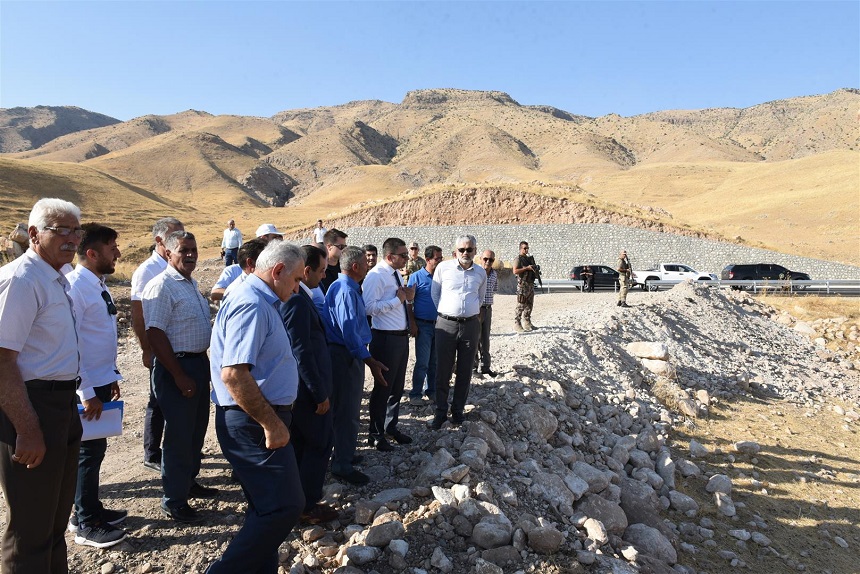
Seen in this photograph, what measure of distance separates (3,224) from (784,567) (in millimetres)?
43318

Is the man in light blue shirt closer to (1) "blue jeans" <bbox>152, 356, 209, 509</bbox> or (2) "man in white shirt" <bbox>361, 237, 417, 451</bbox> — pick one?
(1) "blue jeans" <bbox>152, 356, 209, 509</bbox>

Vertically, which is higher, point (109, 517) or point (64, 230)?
point (64, 230)

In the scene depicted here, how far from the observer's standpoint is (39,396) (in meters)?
2.59

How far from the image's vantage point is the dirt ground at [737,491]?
3479 millimetres

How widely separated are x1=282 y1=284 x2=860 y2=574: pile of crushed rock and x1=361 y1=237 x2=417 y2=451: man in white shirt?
0.29 meters

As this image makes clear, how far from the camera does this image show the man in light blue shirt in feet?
8.57

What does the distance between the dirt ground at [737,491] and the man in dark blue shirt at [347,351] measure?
38 centimetres

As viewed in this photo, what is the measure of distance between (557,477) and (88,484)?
358cm

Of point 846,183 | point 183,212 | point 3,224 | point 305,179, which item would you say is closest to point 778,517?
point 3,224

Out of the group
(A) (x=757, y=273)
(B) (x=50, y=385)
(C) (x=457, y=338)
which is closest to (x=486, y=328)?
(C) (x=457, y=338)

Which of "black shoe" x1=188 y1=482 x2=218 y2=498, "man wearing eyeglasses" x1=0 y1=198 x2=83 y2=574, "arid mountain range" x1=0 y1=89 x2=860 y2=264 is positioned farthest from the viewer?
"arid mountain range" x1=0 y1=89 x2=860 y2=264

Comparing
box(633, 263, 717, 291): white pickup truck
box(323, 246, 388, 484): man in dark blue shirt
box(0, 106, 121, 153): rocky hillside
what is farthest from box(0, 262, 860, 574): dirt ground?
box(0, 106, 121, 153): rocky hillside

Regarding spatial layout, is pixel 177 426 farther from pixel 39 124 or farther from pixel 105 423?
pixel 39 124

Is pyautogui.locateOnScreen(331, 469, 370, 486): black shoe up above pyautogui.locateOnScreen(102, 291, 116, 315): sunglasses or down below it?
below
